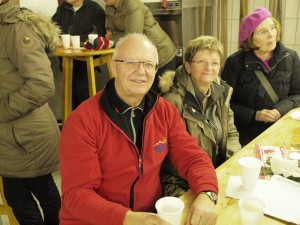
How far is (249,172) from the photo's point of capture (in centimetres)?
119

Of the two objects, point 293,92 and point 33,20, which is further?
point 293,92

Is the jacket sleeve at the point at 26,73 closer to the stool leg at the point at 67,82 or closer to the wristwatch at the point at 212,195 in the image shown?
the wristwatch at the point at 212,195

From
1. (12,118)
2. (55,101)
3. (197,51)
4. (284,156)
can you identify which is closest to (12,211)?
(12,118)

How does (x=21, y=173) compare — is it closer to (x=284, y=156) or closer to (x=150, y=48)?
(x=150, y=48)

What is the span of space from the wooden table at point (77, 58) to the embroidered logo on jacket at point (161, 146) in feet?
5.09

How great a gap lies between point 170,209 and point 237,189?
0.33 meters

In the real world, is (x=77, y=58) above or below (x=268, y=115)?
above

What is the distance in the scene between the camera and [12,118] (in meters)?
1.59

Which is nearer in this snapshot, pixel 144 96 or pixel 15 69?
pixel 144 96

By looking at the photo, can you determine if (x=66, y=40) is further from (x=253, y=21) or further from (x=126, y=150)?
(x=126, y=150)

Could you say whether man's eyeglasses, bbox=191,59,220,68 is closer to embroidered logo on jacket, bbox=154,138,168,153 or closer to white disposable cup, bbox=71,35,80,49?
embroidered logo on jacket, bbox=154,138,168,153

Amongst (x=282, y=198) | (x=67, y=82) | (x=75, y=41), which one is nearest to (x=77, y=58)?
(x=75, y=41)

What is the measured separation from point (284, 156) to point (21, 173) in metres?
1.29

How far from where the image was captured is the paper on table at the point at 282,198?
3.52ft
